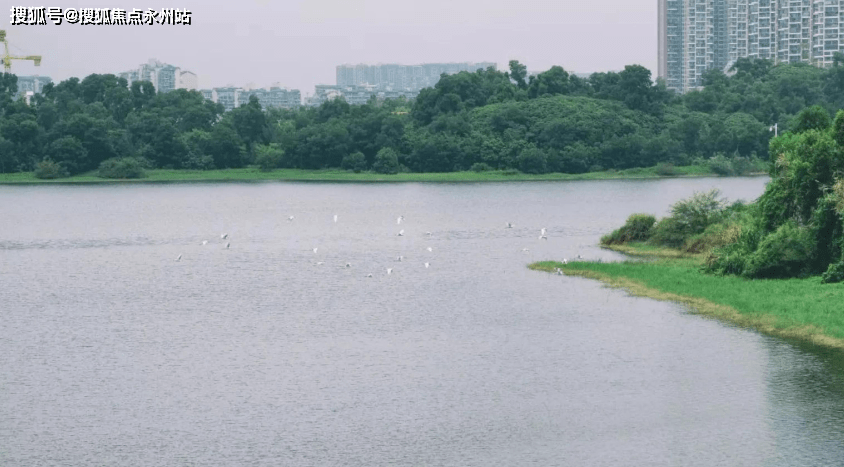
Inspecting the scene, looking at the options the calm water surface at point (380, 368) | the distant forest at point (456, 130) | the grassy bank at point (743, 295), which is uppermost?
the distant forest at point (456, 130)

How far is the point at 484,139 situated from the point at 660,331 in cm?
10580

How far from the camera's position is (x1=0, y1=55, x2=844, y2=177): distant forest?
479 feet

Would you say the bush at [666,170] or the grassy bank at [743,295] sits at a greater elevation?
the bush at [666,170]

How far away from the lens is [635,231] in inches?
2650

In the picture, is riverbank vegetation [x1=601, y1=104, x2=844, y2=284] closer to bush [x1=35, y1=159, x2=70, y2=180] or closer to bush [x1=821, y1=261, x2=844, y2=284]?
bush [x1=821, y1=261, x2=844, y2=284]

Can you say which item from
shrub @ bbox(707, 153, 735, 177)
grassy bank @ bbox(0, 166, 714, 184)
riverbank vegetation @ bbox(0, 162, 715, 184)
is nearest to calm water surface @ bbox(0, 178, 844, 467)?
grassy bank @ bbox(0, 166, 714, 184)

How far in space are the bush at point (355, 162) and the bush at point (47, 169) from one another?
1340 inches

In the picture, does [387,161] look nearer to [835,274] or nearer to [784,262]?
[784,262]

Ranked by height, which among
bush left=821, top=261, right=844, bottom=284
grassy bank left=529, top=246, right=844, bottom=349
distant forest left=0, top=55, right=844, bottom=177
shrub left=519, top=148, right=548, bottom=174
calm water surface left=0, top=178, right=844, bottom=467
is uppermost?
distant forest left=0, top=55, right=844, bottom=177

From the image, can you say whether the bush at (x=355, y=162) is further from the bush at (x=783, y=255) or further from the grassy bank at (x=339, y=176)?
the bush at (x=783, y=255)

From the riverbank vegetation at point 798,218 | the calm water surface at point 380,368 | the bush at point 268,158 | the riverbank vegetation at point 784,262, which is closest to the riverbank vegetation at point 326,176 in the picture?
the bush at point 268,158

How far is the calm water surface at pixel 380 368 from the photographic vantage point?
27.7 meters

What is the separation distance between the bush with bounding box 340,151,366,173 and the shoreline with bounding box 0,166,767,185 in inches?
31.6

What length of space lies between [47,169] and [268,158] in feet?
85.6
